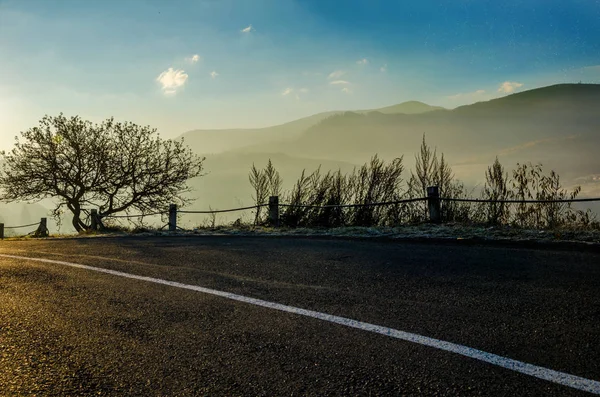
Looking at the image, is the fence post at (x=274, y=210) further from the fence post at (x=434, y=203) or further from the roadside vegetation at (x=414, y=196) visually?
the fence post at (x=434, y=203)

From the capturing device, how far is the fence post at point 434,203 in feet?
35.3

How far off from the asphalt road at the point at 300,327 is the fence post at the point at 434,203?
428 centimetres

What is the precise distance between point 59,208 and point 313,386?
26321mm

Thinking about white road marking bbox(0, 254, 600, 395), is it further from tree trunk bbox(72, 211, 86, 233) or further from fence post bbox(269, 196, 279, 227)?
tree trunk bbox(72, 211, 86, 233)

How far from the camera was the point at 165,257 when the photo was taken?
7.38 m

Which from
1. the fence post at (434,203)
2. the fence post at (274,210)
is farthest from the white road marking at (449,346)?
the fence post at (274,210)

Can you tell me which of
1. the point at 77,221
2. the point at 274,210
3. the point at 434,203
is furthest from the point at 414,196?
the point at 77,221

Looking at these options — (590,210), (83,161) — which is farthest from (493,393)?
(83,161)

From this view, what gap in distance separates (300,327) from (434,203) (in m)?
8.03

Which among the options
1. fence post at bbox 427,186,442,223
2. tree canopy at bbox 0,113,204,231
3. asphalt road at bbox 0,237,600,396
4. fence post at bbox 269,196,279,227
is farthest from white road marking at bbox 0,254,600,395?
tree canopy at bbox 0,113,204,231

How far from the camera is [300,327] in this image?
356 centimetres

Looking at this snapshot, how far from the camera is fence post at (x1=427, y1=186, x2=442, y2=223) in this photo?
1076 centimetres

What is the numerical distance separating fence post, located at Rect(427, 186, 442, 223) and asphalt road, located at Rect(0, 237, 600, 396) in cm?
428

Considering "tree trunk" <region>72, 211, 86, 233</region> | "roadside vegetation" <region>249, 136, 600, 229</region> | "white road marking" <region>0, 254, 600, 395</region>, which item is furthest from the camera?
"tree trunk" <region>72, 211, 86, 233</region>
